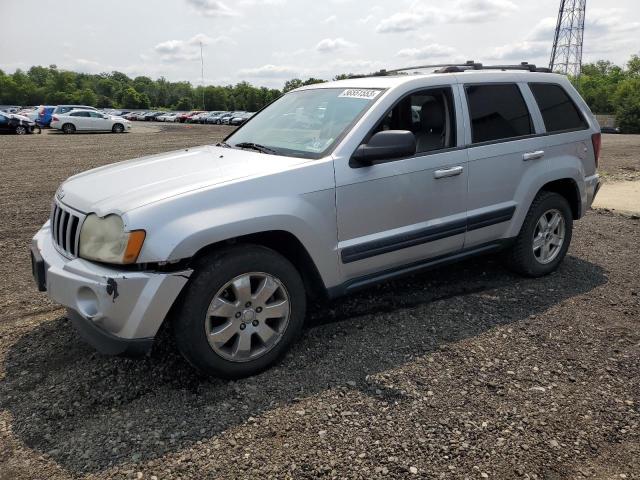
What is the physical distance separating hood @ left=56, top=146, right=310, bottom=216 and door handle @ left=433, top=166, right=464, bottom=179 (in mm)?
1094

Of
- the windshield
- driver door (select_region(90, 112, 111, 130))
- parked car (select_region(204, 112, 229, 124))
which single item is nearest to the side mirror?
the windshield

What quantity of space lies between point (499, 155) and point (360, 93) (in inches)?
50.8

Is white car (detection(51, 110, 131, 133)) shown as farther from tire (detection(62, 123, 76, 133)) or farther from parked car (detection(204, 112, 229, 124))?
parked car (detection(204, 112, 229, 124))

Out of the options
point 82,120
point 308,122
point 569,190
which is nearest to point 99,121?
point 82,120

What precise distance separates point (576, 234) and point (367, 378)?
4599 mm

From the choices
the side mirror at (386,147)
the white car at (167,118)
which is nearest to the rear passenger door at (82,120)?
the side mirror at (386,147)

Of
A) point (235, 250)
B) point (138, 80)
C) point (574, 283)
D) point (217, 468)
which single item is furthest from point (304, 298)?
point (138, 80)

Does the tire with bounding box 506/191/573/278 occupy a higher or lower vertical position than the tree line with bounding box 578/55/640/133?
lower

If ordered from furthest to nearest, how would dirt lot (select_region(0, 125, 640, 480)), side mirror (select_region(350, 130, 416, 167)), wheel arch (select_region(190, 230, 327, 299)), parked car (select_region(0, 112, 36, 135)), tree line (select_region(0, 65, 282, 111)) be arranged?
tree line (select_region(0, 65, 282, 111))
parked car (select_region(0, 112, 36, 135))
side mirror (select_region(350, 130, 416, 167))
wheel arch (select_region(190, 230, 327, 299))
dirt lot (select_region(0, 125, 640, 480))

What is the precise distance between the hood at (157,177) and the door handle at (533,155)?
7.07ft

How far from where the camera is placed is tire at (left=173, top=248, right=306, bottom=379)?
3.09m

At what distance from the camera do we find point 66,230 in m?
3.31

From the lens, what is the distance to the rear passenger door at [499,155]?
4363mm

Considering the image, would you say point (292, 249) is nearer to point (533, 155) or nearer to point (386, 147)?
point (386, 147)
